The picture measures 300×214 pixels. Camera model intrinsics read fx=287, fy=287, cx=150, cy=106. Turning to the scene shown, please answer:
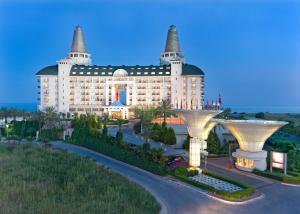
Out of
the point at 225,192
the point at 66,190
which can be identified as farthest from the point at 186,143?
the point at 66,190

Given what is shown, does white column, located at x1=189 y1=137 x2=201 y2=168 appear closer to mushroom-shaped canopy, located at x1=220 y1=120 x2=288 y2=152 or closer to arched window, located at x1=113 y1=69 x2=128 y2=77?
mushroom-shaped canopy, located at x1=220 y1=120 x2=288 y2=152

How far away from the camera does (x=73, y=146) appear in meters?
57.0

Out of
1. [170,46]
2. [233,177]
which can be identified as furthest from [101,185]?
[170,46]

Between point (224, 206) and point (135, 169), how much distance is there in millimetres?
15250

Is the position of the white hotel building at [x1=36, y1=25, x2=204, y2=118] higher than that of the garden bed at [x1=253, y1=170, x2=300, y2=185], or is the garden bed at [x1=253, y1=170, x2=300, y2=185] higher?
the white hotel building at [x1=36, y1=25, x2=204, y2=118]

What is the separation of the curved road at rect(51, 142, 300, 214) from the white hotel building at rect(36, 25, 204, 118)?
76.2 metres

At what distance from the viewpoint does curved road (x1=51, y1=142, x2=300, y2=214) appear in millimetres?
24969

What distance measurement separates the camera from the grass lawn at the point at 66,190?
23.0 metres

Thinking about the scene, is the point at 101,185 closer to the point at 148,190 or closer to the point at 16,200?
the point at 148,190

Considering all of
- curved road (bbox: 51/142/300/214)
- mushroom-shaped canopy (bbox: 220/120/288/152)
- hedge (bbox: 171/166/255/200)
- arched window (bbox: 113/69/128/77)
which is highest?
arched window (bbox: 113/69/128/77)

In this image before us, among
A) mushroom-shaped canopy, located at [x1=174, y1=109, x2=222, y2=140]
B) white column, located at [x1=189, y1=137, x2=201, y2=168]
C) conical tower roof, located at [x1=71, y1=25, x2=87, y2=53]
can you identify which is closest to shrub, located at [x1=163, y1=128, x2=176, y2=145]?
mushroom-shaped canopy, located at [x1=174, y1=109, x2=222, y2=140]

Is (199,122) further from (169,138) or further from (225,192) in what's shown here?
(225,192)

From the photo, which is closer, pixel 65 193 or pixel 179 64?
pixel 65 193

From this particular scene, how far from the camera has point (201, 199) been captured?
90.3 ft
